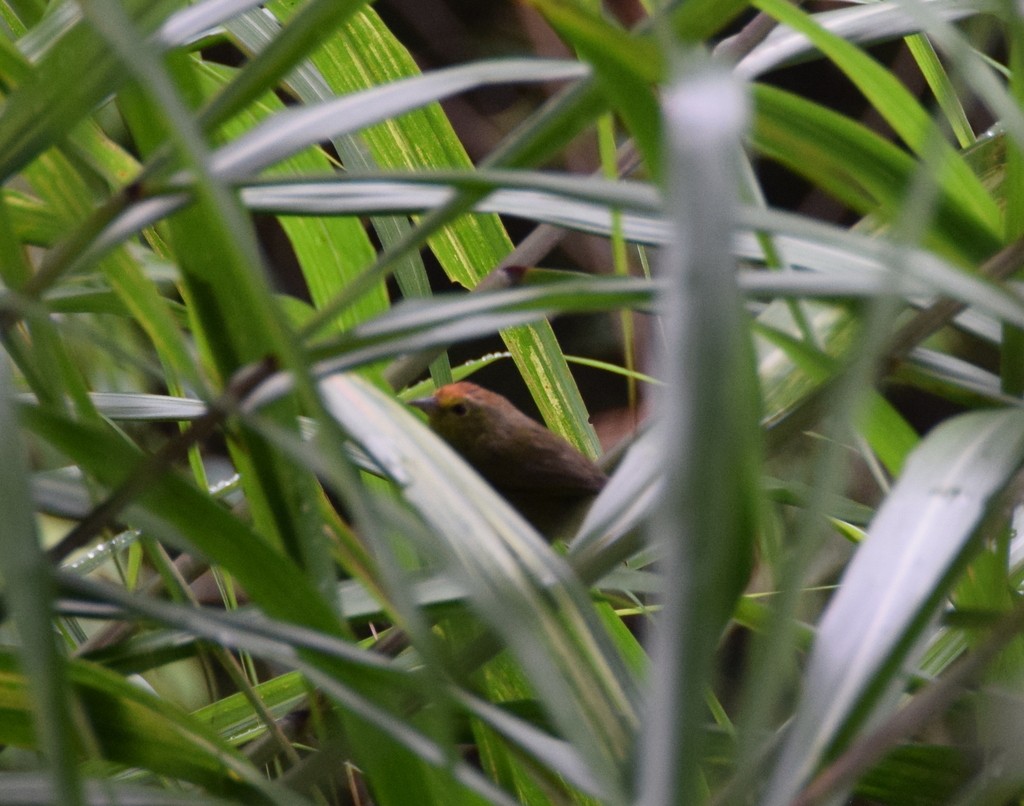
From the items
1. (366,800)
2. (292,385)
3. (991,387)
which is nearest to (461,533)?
(292,385)

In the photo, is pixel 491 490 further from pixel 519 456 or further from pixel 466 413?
pixel 466 413

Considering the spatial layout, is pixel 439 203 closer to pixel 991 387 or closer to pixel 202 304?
pixel 202 304

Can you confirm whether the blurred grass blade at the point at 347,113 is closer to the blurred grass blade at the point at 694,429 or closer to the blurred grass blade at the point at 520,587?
the blurred grass blade at the point at 520,587

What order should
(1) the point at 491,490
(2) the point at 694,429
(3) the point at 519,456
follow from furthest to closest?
(3) the point at 519,456, (1) the point at 491,490, (2) the point at 694,429

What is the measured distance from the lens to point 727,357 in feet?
1.05

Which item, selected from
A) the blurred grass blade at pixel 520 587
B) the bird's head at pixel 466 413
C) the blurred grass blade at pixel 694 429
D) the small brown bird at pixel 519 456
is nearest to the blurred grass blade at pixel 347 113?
the blurred grass blade at pixel 520 587

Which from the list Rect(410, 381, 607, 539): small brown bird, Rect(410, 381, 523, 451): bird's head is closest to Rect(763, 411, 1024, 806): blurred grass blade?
Rect(410, 381, 607, 539): small brown bird

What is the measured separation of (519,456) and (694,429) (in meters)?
1.31

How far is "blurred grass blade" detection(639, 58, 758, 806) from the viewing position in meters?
0.31

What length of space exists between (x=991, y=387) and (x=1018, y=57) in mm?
188

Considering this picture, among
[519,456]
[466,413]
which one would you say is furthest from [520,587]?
[466,413]

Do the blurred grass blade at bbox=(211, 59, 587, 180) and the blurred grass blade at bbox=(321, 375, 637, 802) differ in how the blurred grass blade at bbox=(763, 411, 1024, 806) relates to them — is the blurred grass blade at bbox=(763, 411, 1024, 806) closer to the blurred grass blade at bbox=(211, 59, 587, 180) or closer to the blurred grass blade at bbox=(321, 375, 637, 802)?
the blurred grass blade at bbox=(321, 375, 637, 802)

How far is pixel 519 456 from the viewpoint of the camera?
162 cm

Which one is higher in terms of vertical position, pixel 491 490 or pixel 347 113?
pixel 347 113
